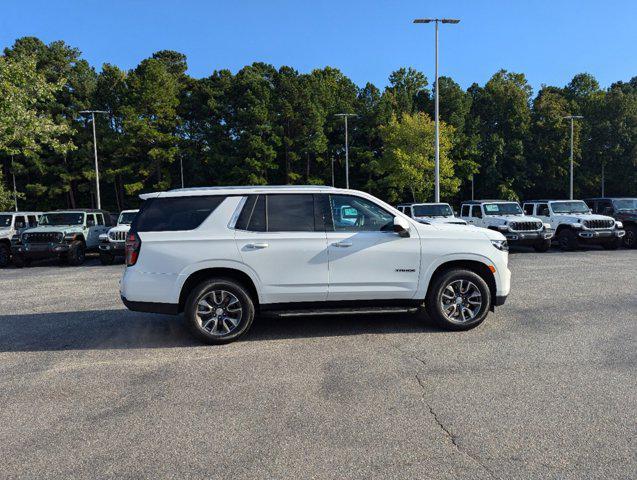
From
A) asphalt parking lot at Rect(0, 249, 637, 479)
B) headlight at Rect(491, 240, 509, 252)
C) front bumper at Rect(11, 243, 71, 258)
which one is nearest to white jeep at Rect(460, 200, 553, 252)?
asphalt parking lot at Rect(0, 249, 637, 479)

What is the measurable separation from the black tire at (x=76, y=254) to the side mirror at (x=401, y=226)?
13.5m

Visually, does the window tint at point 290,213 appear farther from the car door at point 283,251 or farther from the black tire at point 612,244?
the black tire at point 612,244

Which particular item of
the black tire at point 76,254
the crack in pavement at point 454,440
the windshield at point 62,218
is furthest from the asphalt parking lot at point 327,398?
the windshield at point 62,218

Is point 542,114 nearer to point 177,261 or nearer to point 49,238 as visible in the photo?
point 49,238

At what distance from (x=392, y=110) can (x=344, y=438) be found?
50.3m

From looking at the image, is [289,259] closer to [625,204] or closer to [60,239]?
[60,239]

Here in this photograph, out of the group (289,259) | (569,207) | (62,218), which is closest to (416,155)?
(569,207)

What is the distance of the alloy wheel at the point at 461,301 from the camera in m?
6.59

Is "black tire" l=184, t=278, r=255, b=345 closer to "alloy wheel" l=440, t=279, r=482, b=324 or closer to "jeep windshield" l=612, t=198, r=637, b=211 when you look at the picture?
"alloy wheel" l=440, t=279, r=482, b=324

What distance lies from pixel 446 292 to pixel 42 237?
1446cm

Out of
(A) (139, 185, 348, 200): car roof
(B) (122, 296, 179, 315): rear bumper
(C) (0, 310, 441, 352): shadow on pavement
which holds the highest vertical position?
(A) (139, 185, 348, 200): car roof

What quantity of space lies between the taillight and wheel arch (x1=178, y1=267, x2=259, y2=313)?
67cm

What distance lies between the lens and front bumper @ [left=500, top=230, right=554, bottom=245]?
55.7 feet

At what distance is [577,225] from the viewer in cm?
1752
